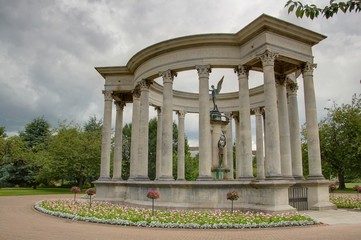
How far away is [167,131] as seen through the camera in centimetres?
3041

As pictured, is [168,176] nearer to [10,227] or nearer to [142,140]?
[142,140]

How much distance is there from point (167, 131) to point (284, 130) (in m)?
12.2

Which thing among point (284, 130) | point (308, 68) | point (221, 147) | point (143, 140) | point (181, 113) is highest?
point (308, 68)

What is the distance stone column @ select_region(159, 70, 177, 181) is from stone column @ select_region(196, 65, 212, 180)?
127 inches

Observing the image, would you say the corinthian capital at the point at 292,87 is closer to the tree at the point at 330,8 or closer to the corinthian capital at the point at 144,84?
the corinthian capital at the point at 144,84

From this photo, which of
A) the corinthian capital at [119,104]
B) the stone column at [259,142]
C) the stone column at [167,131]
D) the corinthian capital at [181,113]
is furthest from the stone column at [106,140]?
the stone column at [259,142]

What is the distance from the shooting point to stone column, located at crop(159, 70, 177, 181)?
97.0 ft

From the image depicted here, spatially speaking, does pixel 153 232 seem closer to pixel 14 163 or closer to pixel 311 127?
pixel 311 127

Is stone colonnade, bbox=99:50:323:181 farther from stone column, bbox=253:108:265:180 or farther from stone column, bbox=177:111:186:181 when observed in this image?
stone column, bbox=177:111:186:181

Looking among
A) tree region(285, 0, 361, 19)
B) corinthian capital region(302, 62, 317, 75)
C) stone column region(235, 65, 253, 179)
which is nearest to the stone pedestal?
Answer: stone column region(235, 65, 253, 179)

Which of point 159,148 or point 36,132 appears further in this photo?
point 36,132

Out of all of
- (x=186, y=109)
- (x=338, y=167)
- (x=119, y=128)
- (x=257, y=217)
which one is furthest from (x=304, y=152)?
(x=257, y=217)

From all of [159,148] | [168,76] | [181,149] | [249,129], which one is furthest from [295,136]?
[159,148]

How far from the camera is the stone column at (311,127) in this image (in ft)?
97.0
